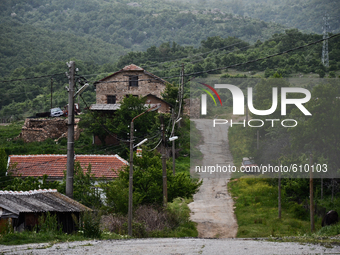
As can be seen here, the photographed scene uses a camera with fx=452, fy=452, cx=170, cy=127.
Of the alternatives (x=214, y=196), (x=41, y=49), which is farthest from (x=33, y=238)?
(x=41, y=49)

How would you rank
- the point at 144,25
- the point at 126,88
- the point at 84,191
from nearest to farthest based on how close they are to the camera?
the point at 84,191 < the point at 126,88 < the point at 144,25

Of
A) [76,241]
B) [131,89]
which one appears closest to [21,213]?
[76,241]


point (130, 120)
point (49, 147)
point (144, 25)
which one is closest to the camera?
point (130, 120)

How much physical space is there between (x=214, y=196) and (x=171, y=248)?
1875cm

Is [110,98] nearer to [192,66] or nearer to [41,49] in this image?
[192,66]

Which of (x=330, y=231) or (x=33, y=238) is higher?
(x=33, y=238)

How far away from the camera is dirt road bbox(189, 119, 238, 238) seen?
24969 millimetres

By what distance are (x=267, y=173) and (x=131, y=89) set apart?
22.7 meters

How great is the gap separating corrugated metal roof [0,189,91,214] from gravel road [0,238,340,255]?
300cm

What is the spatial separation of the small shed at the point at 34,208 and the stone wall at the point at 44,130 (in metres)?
23.4

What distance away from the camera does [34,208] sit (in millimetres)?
16906

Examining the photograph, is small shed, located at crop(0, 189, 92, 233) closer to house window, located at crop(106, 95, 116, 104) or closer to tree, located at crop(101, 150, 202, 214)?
tree, located at crop(101, 150, 202, 214)

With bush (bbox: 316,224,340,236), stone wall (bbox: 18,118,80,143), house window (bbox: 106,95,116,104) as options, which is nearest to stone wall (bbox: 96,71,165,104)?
house window (bbox: 106,95,116,104)

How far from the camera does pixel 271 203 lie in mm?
29953
